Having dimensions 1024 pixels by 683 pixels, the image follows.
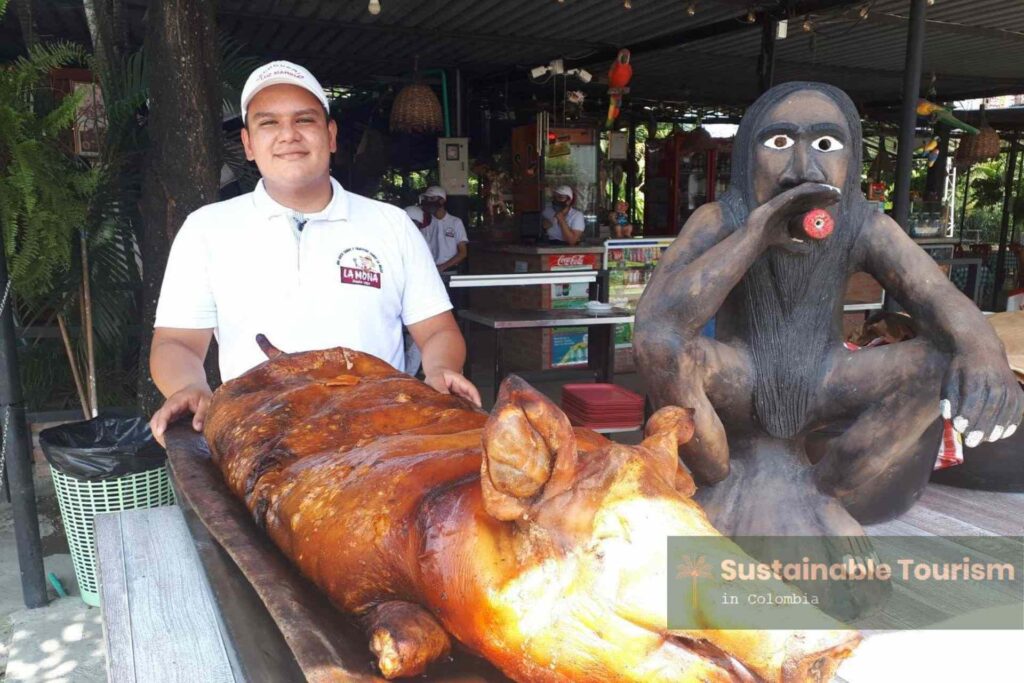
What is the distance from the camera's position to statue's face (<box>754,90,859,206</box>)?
1.45m

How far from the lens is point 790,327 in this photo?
158 centimetres

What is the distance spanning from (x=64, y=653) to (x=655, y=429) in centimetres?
300

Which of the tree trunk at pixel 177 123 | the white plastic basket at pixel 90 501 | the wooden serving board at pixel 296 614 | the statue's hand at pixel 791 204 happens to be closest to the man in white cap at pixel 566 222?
the tree trunk at pixel 177 123

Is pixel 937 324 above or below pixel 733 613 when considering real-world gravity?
above

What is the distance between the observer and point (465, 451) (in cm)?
94

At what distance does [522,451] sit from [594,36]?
7.48 m

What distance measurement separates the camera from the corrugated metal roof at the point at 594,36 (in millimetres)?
6273

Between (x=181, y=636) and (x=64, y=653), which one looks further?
(x=64, y=653)

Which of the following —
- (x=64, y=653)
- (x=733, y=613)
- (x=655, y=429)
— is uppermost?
(x=655, y=429)

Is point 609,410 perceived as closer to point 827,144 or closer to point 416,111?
point 827,144

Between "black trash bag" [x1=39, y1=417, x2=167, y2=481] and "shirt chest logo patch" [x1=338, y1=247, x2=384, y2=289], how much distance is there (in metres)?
1.54

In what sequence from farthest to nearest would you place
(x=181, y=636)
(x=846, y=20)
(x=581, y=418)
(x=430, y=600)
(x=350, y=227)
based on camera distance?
(x=846, y=20) < (x=581, y=418) < (x=350, y=227) < (x=181, y=636) < (x=430, y=600)

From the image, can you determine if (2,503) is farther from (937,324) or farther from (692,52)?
(692,52)

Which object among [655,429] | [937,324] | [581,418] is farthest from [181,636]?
[581,418]
